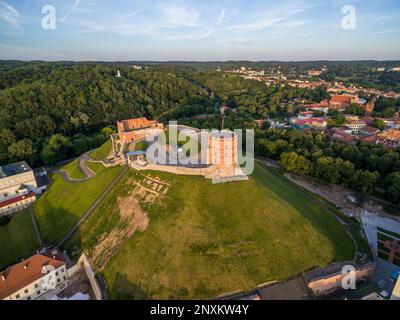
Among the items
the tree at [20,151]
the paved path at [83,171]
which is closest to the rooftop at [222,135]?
the paved path at [83,171]

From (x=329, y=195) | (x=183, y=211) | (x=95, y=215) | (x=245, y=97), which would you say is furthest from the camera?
(x=245, y=97)

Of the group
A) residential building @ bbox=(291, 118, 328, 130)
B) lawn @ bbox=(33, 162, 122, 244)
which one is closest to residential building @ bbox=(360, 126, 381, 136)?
residential building @ bbox=(291, 118, 328, 130)

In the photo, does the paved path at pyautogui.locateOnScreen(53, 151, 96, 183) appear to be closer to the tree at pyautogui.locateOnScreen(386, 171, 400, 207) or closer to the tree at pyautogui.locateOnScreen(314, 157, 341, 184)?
the tree at pyautogui.locateOnScreen(314, 157, 341, 184)

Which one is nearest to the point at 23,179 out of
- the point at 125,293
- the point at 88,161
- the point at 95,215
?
the point at 88,161

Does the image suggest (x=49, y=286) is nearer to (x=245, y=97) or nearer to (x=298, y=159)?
(x=298, y=159)

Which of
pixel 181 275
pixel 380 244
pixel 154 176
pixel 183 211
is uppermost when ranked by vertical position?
pixel 154 176

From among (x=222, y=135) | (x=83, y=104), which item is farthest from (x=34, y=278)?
(x=83, y=104)

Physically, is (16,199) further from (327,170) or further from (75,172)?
(327,170)
